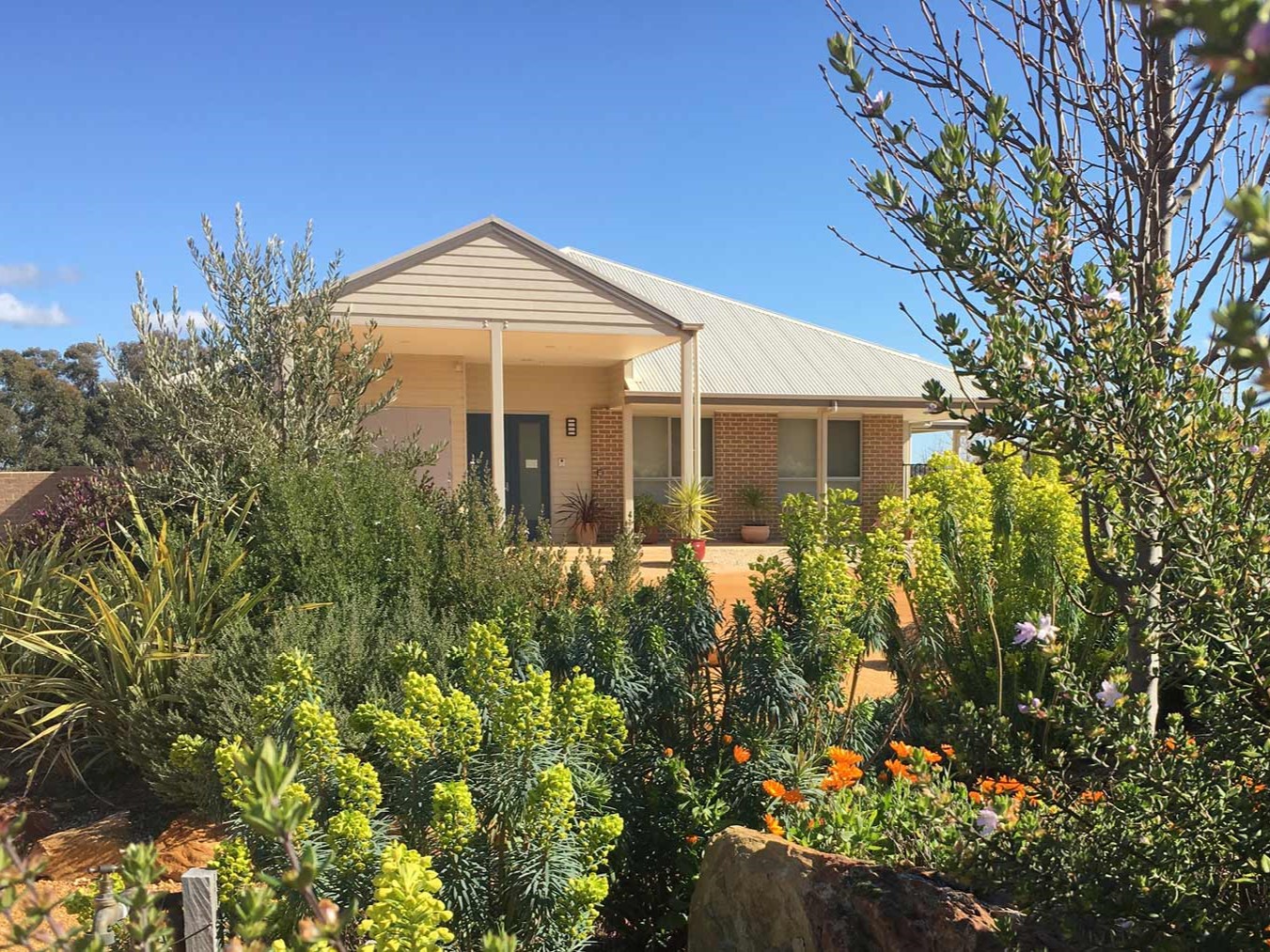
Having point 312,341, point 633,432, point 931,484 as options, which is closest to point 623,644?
point 931,484

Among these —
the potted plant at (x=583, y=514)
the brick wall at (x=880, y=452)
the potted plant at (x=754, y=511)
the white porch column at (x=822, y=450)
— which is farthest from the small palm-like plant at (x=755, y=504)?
the potted plant at (x=583, y=514)

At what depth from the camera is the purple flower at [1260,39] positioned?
677 mm

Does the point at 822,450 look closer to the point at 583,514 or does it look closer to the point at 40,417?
the point at 583,514

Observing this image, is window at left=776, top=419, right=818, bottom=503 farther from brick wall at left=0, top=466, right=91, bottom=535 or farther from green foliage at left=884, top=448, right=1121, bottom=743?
green foliage at left=884, top=448, right=1121, bottom=743

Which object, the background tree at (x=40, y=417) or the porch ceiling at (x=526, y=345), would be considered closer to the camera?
the porch ceiling at (x=526, y=345)

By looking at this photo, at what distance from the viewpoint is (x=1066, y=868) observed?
1.98 m

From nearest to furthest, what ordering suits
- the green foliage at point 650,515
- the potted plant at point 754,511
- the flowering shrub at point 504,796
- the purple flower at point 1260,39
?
the purple flower at point 1260,39 < the flowering shrub at point 504,796 < the green foliage at point 650,515 < the potted plant at point 754,511

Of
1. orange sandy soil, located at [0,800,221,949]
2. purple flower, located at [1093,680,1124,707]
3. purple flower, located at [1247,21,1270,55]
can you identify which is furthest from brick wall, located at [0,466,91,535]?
purple flower, located at [1247,21,1270,55]

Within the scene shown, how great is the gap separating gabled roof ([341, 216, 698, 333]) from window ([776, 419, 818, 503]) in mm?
6397

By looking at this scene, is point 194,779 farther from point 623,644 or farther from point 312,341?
point 312,341

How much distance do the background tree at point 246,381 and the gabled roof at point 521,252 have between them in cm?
298

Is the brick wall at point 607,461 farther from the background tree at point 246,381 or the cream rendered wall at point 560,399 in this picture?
the background tree at point 246,381

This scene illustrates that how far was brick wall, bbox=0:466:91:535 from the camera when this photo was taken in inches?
438

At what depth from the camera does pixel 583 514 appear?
16.1m
